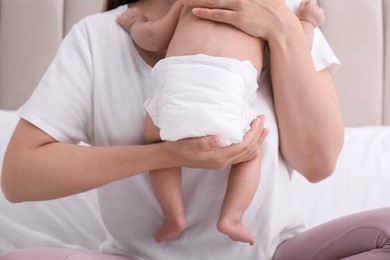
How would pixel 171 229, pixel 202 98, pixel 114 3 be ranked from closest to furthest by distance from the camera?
pixel 202 98 < pixel 171 229 < pixel 114 3

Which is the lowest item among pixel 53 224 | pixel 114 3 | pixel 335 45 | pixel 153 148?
pixel 53 224

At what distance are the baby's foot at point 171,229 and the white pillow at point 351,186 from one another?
23.8 inches

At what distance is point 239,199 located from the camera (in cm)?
111

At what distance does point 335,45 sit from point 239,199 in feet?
3.84

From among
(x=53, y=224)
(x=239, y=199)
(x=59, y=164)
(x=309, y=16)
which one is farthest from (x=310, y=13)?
(x=53, y=224)

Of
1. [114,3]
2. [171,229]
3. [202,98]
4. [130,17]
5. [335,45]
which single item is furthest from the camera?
[335,45]

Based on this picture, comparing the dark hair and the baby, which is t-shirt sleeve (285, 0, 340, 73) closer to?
the baby

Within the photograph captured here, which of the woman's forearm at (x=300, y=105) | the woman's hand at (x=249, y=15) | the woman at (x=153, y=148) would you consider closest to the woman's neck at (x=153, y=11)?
the woman at (x=153, y=148)

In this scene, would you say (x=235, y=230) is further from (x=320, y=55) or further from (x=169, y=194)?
(x=320, y=55)

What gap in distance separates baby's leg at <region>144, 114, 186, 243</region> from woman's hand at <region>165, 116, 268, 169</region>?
1.5 inches

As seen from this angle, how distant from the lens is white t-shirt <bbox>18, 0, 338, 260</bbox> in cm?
119

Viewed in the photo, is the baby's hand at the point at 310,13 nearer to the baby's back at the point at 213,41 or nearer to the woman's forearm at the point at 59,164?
the baby's back at the point at 213,41

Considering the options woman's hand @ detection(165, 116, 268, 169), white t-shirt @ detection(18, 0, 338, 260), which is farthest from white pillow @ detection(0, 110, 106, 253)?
woman's hand @ detection(165, 116, 268, 169)

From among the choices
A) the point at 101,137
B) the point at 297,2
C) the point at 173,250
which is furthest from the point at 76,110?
the point at 297,2
